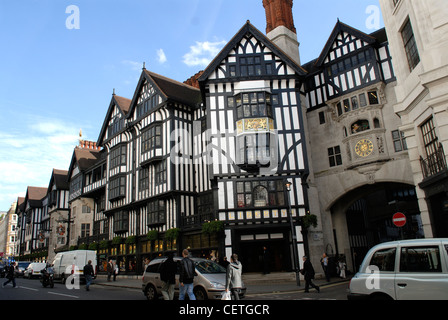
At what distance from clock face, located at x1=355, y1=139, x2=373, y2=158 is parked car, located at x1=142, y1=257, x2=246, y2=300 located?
1507cm

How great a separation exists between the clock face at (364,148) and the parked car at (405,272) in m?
16.6

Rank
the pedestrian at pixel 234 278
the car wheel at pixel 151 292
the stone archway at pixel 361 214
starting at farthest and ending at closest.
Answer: the stone archway at pixel 361 214 → the car wheel at pixel 151 292 → the pedestrian at pixel 234 278

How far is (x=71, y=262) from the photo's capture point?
936 inches

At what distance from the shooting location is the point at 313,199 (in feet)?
78.8

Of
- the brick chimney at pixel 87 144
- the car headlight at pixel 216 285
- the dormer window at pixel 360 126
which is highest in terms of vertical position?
the brick chimney at pixel 87 144

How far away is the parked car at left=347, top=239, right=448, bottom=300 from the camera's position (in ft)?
20.2

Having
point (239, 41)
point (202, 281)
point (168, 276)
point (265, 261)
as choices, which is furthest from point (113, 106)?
point (168, 276)

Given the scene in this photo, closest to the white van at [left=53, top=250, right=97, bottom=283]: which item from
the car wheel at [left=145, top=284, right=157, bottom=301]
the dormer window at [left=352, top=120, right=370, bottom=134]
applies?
the car wheel at [left=145, top=284, right=157, bottom=301]

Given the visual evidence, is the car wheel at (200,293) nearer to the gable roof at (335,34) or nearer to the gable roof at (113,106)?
the gable roof at (335,34)

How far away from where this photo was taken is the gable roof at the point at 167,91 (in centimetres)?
2748

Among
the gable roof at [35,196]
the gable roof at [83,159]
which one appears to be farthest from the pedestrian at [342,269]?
the gable roof at [35,196]
